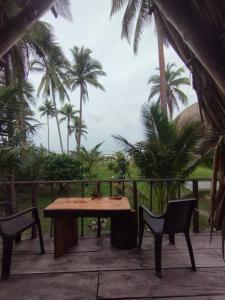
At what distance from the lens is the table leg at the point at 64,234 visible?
2.82 metres

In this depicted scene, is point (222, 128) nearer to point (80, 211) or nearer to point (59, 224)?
point (80, 211)

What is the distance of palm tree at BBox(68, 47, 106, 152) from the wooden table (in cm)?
1901

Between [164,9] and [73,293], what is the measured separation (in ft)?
7.02

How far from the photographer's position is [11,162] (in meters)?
3.83

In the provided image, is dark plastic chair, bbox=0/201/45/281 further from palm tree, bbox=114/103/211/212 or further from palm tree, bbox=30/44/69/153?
palm tree, bbox=30/44/69/153

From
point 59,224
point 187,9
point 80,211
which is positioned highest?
point 187,9

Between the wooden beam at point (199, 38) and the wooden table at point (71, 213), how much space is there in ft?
6.27

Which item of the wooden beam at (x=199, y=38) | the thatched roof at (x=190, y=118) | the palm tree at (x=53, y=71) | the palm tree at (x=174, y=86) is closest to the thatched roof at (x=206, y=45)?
the wooden beam at (x=199, y=38)

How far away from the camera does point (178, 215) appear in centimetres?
254

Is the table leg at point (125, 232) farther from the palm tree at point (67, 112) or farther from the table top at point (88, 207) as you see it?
the palm tree at point (67, 112)

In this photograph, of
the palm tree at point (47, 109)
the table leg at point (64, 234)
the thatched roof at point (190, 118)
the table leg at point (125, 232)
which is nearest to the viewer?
the table leg at point (64, 234)

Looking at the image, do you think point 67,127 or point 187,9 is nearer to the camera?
point 187,9

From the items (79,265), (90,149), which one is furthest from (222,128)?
(90,149)

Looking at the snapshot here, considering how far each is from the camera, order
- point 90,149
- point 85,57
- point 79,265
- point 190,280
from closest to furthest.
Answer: point 190,280, point 79,265, point 90,149, point 85,57
